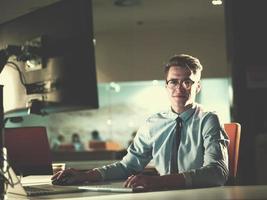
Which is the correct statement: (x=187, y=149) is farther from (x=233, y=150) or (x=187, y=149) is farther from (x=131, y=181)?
(x=131, y=181)

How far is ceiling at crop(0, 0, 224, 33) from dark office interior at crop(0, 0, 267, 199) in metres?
0.01

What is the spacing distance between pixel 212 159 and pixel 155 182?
34 centimetres

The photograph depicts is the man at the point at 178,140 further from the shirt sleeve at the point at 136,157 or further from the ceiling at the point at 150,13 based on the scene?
the ceiling at the point at 150,13

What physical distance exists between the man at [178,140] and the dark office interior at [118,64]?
15.3 inches

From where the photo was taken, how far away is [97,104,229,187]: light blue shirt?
1.76 m

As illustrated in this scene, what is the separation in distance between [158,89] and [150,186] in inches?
290

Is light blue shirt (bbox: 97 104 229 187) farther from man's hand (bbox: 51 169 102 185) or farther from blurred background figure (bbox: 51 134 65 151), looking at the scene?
blurred background figure (bbox: 51 134 65 151)

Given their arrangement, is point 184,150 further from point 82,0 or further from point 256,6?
point 256,6

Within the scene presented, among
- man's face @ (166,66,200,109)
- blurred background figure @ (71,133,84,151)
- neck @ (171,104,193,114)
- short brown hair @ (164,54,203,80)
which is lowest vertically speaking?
blurred background figure @ (71,133,84,151)

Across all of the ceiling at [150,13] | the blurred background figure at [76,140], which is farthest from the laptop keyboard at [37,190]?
the blurred background figure at [76,140]

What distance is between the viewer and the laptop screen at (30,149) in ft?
8.15

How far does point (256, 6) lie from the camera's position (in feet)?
14.8

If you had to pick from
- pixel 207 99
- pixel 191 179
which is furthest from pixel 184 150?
pixel 207 99

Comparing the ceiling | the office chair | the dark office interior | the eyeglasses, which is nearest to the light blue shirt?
the eyeglasses
